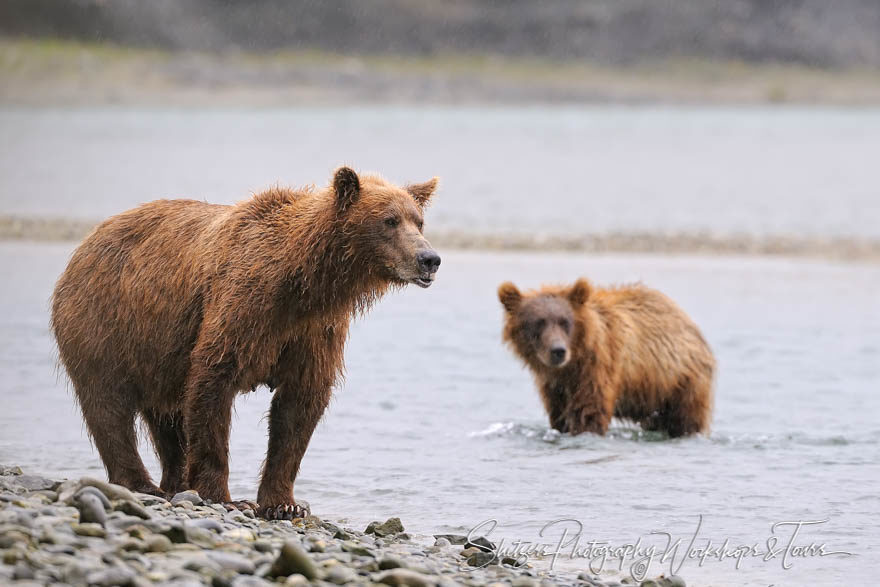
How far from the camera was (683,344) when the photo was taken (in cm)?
1013

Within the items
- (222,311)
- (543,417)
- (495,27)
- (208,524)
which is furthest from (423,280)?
(495,27)

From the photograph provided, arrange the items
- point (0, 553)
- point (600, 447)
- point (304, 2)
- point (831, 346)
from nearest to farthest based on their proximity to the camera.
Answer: point (0, 553) → point (600, 447) → point (831, 346) → point (304, 2)

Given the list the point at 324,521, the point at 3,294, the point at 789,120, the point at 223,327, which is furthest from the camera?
the point at 789,120

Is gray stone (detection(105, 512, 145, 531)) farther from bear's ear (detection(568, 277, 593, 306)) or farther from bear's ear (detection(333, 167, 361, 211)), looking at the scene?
bear's ear (detection(568, 277, 593, 306))

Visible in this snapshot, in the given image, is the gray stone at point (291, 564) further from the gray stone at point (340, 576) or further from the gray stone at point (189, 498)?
the gray stone at point (189, 498)

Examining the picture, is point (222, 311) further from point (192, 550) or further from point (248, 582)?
point (248, 582)

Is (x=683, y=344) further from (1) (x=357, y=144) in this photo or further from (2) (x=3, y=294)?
(1) (x=357, y=144)

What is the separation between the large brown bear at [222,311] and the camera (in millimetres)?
6340

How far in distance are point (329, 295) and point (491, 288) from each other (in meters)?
10.7

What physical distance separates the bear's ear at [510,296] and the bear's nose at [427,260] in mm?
3864

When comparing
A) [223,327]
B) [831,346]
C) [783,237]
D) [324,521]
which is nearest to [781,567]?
[324,521]

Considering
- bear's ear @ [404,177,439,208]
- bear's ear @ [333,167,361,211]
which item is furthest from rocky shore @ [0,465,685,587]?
bear's ear @ [404,177,439,208]

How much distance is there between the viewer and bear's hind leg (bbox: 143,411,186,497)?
7.09 m

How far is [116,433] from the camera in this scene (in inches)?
267
